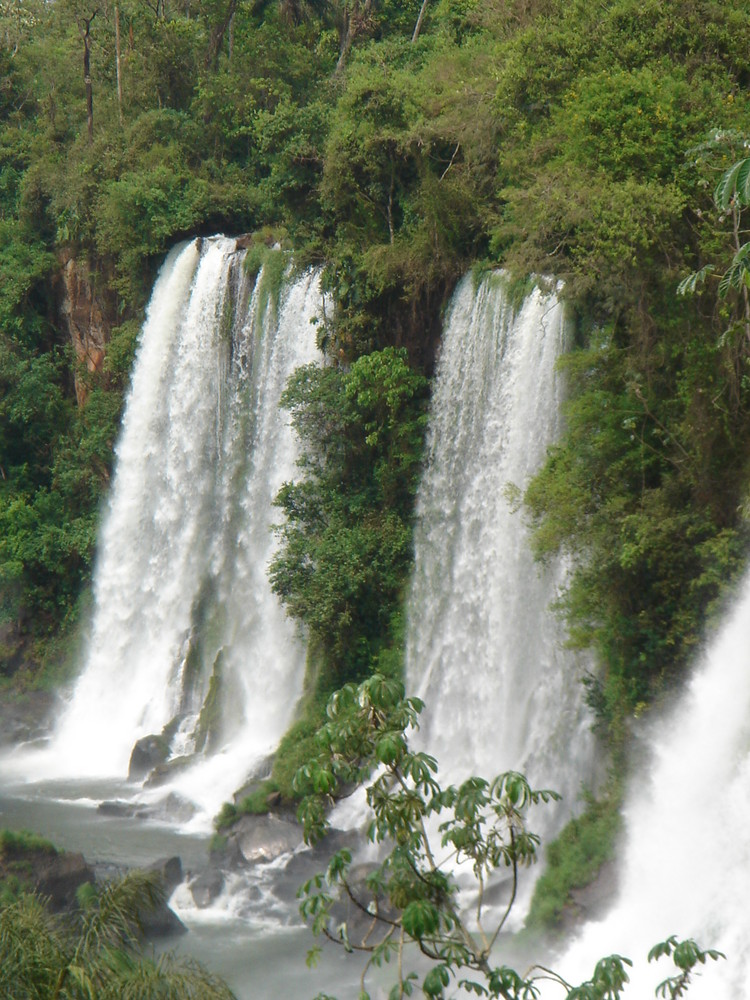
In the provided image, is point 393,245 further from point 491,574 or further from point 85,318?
point 85,318

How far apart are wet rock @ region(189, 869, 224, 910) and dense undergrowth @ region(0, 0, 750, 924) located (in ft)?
6.84

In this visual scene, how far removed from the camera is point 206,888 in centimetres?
1399

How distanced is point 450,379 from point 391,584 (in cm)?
321

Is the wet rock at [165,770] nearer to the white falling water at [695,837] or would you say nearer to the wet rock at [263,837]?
the wet rock at [263,837]

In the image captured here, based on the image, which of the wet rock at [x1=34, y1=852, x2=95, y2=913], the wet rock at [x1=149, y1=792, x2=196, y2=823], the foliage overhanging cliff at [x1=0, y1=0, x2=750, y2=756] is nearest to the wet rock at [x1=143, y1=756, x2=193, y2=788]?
the wet rock at [x1=149, y1=792, x2=196, y2=823]

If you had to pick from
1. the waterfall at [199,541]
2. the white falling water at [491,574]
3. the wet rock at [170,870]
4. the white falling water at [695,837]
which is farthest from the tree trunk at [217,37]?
the white falling water at [695,837]

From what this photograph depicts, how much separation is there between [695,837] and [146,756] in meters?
10.1

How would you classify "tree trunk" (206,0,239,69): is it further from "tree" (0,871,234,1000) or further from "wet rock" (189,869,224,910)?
"tree" (0,871,234,1000)

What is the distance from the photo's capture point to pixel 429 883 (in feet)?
17.9

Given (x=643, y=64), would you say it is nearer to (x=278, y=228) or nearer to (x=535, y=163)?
(x=535, y=163)

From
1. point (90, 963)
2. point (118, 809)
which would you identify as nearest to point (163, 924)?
point (118, 809)

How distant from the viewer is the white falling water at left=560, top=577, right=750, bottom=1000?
33.4 feet

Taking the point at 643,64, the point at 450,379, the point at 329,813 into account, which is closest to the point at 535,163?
the point at 643,64

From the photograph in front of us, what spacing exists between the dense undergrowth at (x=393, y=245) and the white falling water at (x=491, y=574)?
591mm
